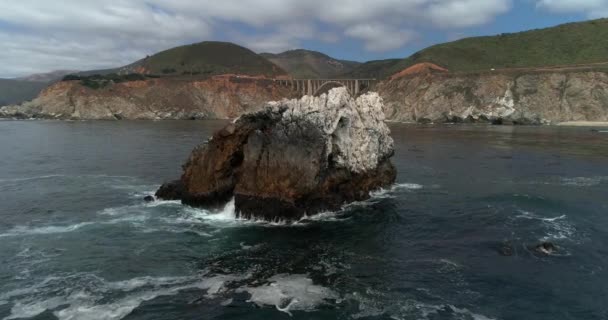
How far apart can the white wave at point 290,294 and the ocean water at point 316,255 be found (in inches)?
4.1

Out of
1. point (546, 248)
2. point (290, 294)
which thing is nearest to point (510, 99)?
point (546, 248)

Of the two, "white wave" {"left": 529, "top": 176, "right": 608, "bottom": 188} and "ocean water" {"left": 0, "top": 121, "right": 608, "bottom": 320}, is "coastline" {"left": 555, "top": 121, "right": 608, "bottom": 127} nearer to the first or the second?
"white wave" {"left": 529, "top": 176, "right": 608, "bottom": 188}

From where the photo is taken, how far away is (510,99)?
170 m

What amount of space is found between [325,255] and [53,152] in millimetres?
67438

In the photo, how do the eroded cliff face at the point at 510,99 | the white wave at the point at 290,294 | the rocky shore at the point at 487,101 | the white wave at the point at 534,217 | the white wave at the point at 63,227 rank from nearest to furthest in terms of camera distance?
the white wave at the point at 290,294
the white wave at the point at 63,227
the white wave at the point at 534,217
the eroded cliff face at the point at 510,99
the rocky shore at the point at 487,101

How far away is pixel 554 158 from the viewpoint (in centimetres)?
7375

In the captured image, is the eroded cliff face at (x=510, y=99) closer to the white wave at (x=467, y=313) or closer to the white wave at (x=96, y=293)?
the white wave at (x=467, y=313)

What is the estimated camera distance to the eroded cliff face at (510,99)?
16112cm

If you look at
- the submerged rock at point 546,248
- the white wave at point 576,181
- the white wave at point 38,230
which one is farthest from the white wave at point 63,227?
the white wave at point 576,181

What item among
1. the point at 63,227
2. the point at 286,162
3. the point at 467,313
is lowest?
the point at 467,313

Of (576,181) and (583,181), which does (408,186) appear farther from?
(583,181)

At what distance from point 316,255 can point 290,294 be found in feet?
19.3

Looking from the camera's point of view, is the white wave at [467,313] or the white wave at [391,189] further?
the white wave at [391,189]

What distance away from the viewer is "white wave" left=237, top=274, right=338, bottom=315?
22875 mm
